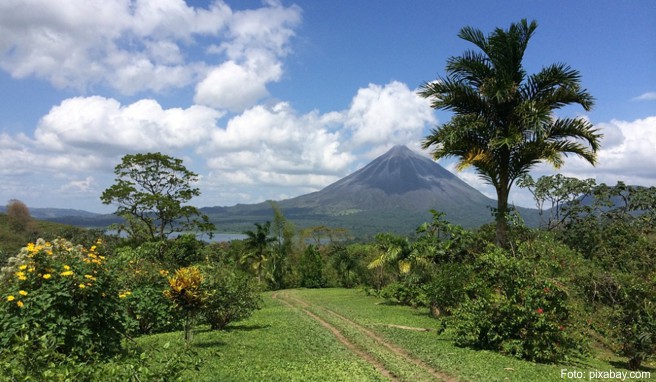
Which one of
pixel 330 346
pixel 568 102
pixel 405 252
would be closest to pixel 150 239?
pixel 405 252

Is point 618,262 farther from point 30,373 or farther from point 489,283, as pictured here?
point 30,373

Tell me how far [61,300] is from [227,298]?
5809 millimetres

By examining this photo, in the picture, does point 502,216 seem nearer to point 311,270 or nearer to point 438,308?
point 438,308

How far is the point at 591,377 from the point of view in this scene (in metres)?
8.66

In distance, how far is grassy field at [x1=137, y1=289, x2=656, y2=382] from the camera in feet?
26.8

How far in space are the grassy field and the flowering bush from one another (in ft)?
4.10

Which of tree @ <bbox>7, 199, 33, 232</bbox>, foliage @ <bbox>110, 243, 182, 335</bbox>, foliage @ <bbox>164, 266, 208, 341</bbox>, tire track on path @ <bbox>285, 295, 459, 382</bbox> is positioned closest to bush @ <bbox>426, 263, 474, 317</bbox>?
tire track on path @ <bbox>285, 295, 459, 382</bbox>

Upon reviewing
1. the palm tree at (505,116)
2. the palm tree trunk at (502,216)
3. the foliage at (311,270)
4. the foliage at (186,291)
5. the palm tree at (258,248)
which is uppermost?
the palm tree at (505,116)

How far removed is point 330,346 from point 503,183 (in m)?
6.91

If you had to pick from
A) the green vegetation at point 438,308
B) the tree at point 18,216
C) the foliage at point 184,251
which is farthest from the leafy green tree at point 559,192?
the tree at point 18,216

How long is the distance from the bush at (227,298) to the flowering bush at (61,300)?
420 centimetres

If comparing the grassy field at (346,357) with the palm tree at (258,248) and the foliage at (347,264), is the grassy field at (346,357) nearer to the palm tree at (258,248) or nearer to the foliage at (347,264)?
the foliage at (347,264)

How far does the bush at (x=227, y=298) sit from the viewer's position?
40.0ft

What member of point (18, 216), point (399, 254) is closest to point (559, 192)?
point (399, 254)
